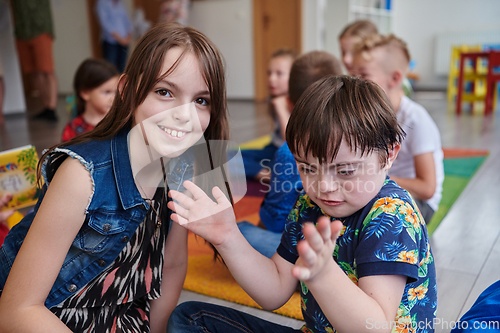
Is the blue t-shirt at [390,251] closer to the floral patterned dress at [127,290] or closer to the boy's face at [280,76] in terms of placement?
the floral patterned dress at [127,290]

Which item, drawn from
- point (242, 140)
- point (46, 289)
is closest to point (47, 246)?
point (46, 289)

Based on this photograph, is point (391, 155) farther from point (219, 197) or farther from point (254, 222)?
point (254, 222)

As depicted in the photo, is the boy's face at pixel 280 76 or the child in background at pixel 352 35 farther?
the boy's face at pixel 280 76

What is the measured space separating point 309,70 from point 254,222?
584mm

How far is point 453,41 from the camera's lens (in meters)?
6.12

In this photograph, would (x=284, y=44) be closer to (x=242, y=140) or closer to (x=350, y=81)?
(x=242, y=140)

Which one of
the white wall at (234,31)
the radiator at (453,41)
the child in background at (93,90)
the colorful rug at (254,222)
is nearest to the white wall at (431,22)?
the radiator at (453,41)

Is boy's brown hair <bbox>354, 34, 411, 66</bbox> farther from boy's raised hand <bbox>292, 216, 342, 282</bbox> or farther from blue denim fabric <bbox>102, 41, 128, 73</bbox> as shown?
blue denim fabric <bbox>102, 41, 128, 73</bbox>

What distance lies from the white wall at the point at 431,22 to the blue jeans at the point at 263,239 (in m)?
6.00

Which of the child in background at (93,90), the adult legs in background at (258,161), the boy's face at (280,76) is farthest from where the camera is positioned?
the boy's face at (280,76)

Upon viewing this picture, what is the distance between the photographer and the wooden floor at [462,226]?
41.3 inches

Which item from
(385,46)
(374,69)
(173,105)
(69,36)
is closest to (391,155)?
(173,105)

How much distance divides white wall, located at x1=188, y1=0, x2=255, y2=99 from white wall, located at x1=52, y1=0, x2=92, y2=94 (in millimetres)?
1798

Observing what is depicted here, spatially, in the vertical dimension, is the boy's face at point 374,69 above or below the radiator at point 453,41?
above
